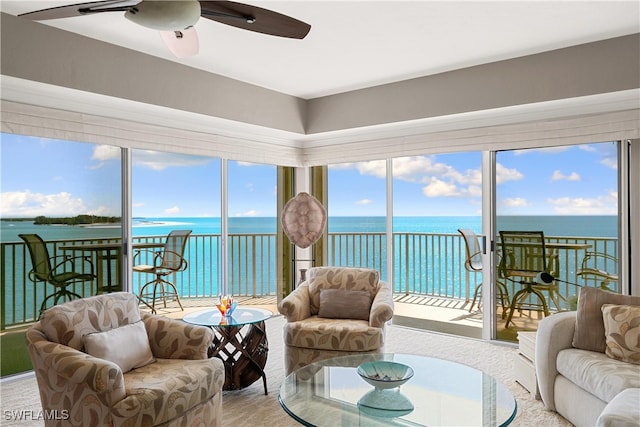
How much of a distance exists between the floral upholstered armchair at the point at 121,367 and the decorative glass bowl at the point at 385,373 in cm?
82

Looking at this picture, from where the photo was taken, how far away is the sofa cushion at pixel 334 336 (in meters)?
3.19

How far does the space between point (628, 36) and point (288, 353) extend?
347 centimetres

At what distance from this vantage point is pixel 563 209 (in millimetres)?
4090

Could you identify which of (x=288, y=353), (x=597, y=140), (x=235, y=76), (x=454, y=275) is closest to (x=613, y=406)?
(x=288, y=353)

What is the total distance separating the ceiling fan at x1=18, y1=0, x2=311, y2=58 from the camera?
177 centimetres


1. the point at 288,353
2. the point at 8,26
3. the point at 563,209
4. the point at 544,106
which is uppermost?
the point at 8,26

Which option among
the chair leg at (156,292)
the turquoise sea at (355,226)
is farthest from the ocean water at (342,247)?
the chair leg at (156,292)

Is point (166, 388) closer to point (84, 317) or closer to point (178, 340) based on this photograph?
point (178, 340)

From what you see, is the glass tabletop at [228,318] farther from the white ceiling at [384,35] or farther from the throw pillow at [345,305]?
the white ceiling at [384,35]

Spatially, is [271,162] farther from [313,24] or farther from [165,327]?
[165,327]

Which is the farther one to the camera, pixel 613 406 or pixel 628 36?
pixel 628 36

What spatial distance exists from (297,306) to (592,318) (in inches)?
79.9

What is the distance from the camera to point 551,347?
283 cm

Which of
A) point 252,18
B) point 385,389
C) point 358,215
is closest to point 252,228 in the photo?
point 358,215
